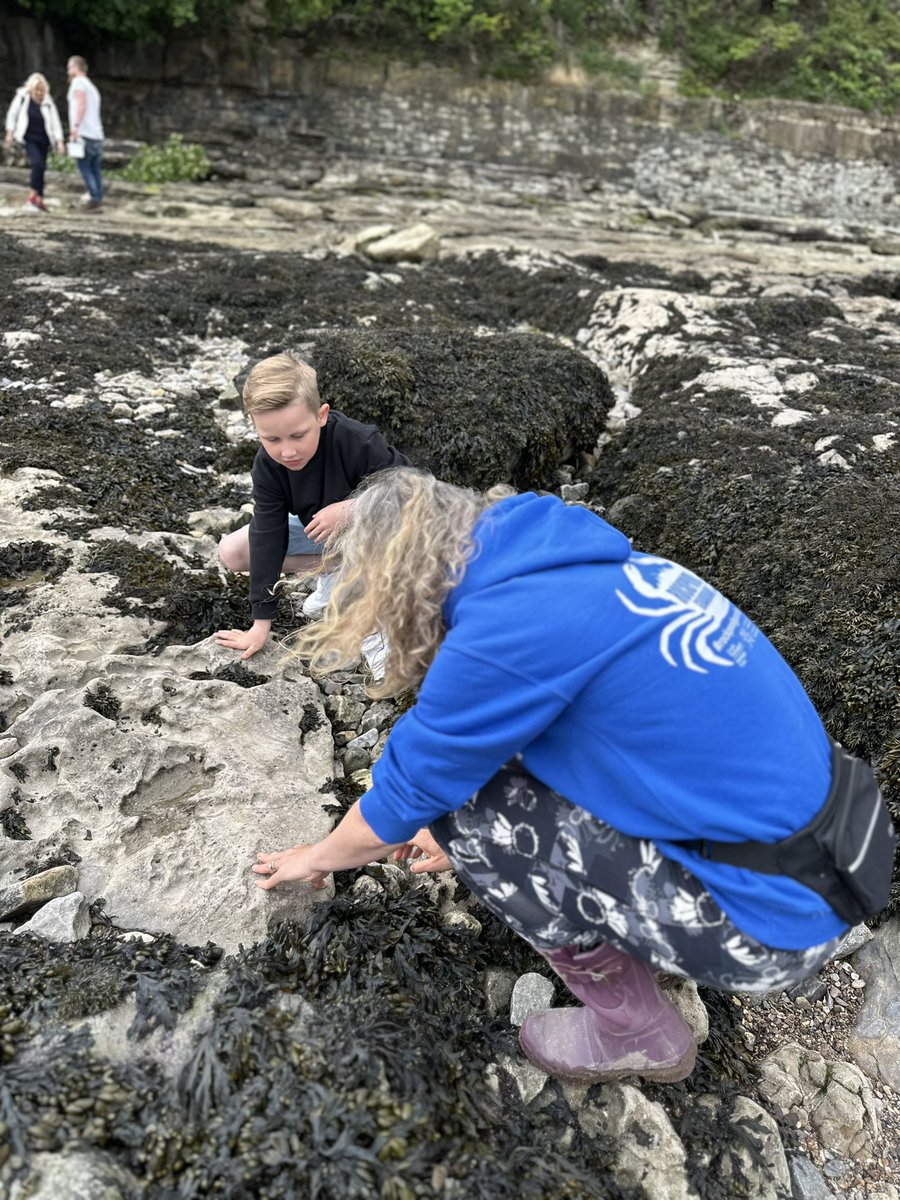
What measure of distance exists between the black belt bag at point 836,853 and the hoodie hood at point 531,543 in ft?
2.08

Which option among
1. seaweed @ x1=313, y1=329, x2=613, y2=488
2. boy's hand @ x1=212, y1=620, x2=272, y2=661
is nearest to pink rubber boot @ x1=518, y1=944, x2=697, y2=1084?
boy's hand @ x1=212, y1=620, x2=272, y2=661

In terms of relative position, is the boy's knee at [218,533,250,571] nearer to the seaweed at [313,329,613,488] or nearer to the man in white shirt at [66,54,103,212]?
the seaweed at [313,329,613,488]

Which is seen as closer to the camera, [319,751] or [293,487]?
[319,751]

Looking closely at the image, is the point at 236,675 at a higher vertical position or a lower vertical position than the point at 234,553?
lower

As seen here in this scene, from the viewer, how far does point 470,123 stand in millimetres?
20922

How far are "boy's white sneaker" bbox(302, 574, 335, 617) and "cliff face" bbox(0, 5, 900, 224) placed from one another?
17.4 metres

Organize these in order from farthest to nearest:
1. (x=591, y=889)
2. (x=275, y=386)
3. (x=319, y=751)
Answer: (x=319, y=751), (x=275, y=386), (x=591, y=889)

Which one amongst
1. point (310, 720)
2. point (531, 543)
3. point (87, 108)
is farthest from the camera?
point (87, 108)

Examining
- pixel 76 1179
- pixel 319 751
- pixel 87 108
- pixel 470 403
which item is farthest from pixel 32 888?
pixel 87 108

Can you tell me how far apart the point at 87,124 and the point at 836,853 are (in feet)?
48.7

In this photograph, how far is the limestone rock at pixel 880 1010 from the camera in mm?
2635

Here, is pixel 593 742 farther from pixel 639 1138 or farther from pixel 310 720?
pixel 310 720

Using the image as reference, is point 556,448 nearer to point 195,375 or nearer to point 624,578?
point 195,375

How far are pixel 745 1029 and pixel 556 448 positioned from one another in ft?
12.9
